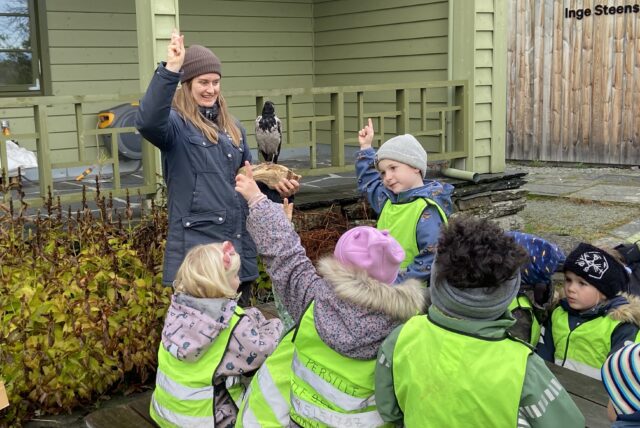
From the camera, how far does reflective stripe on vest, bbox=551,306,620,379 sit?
3400mm

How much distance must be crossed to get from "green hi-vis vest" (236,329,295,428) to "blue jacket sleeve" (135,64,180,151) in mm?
1255

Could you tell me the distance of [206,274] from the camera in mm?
2766

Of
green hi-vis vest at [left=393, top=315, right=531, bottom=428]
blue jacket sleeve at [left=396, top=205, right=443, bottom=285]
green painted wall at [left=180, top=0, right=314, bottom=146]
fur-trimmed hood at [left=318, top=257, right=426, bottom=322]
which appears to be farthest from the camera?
green painted wall at [left=180, top=0, right=314, bottom=146]

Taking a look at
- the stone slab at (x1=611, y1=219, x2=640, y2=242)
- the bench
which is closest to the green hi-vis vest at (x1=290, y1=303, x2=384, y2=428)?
the bench

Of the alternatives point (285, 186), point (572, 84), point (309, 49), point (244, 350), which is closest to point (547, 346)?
point (285, 186)

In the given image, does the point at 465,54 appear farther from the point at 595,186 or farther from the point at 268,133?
the point at 268,133

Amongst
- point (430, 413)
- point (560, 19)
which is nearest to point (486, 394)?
point (430, 413)

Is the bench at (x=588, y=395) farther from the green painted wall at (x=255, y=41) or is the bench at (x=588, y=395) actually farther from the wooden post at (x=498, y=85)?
the green painted wall at (x=255, y=41)

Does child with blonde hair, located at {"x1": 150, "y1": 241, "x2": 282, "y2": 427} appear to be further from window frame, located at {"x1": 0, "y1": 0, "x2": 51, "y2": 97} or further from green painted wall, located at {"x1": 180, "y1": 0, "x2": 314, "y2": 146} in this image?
green painted wall, located at {"x1": 180, "y1": 0, "x2": 314, "y2": 146}

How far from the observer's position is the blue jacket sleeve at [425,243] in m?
3.24

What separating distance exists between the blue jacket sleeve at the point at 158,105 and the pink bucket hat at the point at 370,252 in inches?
52.9

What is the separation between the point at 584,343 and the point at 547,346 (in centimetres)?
22

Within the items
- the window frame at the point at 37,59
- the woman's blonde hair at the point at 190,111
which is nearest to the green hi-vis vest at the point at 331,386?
the woman's blonde hair at the point at 190,111

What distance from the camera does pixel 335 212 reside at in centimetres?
652
